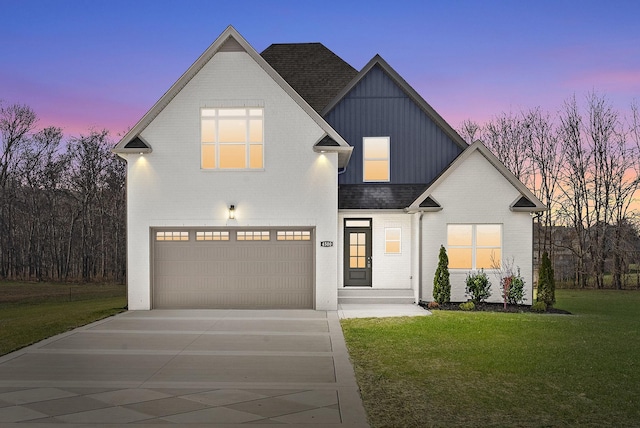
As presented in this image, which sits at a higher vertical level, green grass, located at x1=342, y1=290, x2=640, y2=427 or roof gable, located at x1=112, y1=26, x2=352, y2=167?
roof gable, located at x1=112, y1=26, x2=352, y2=167

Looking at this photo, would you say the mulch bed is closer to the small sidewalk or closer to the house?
the house

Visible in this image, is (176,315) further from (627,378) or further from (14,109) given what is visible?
(14,109)

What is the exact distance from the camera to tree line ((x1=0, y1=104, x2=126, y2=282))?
37.2 metres

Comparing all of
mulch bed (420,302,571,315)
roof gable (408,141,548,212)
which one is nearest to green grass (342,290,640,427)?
mulch bed (420,302,571,315)

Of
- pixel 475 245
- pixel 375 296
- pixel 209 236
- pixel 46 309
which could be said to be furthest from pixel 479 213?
pixel 46 309

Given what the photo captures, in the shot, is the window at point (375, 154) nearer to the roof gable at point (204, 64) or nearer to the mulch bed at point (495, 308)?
the roof gable at point (204, 64)

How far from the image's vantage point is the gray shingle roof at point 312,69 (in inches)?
906

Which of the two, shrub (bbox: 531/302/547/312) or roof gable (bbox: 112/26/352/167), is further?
shrub (bbox: 531/302/547/312)

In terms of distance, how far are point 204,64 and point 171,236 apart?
516 centimetres

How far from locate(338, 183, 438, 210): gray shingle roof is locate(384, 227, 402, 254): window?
82cm

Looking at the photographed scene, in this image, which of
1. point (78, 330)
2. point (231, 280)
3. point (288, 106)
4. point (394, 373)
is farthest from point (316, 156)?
point (394, 373)

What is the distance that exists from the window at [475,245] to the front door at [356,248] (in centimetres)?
283

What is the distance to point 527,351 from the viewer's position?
10.3 m

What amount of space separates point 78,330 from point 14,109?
2909 centimetres
